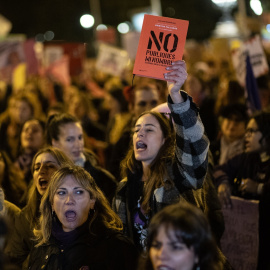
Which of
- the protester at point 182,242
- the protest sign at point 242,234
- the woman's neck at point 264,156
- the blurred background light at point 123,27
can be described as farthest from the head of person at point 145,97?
the blurred background light at point 123,27

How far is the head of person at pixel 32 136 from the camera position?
22.6 feet

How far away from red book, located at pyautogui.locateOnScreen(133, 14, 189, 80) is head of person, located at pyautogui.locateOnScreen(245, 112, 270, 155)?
1.92 metres

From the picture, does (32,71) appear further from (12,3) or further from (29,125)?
(12,3)

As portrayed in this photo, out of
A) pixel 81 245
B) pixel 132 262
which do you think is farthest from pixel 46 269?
pixel 132 262

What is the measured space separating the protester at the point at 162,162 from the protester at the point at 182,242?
2.37 ft

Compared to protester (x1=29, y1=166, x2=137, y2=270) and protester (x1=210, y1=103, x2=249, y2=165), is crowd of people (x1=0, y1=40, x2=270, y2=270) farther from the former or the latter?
protester (x1=210, y1=103, x2=249, y2=165)

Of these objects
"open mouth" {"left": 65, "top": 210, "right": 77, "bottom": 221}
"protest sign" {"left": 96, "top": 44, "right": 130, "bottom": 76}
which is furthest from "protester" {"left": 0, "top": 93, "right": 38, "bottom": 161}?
"protest sign" {"left": 96, "top": 44, "right": 130, "bottom": 76}

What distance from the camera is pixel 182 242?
2.98m

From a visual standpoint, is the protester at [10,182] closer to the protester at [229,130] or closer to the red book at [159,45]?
the protester at [229,130]

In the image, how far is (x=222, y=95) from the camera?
8227 mm

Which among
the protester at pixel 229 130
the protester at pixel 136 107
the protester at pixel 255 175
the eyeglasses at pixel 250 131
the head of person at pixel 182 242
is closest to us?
the head of person at pixel 182 242

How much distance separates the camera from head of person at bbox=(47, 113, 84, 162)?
584cm

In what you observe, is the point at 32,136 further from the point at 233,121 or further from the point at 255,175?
the point at 255,175

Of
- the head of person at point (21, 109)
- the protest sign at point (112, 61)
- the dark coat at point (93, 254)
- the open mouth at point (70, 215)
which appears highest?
the protest sign at point (112, 61)
